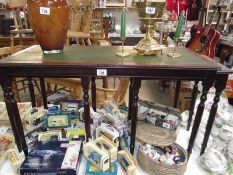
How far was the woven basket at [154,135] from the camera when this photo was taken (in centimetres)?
114

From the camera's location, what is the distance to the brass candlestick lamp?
3.23 ft

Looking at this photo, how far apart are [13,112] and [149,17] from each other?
33.2 inches

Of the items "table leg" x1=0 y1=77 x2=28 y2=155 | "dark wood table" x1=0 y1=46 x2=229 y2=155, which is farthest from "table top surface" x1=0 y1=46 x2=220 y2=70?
"table leg" x1=0 y1=77 x2=28 y2=155

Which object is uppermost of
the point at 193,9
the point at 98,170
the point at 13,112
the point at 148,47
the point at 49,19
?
the point at 193,9

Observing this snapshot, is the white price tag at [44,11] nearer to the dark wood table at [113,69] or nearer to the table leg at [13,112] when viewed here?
the dark wood table at [113,69]

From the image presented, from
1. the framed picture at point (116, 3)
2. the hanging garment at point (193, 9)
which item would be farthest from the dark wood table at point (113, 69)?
the framed picture at point (116, 3)

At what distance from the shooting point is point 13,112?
1.06m

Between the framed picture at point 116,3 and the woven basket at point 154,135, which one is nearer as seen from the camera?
the woven basket at point 154,135

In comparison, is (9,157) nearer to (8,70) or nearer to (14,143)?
(14,143)

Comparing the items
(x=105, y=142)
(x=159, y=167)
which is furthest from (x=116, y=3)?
(x=159, y=167)

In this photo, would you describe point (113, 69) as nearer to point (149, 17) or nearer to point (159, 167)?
point (149, 17)

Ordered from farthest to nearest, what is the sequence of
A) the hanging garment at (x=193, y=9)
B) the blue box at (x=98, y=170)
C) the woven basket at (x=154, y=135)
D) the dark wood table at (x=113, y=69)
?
the hanging garment at (x=193, y=9) < the woven basket at (x=154, y=135) < the blue box at (x=98, y=170) < the dark wood table at (x=113, y=69)

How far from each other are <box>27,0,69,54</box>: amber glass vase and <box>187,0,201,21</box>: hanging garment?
2609mm

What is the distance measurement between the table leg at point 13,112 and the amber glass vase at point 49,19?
0.26 m
